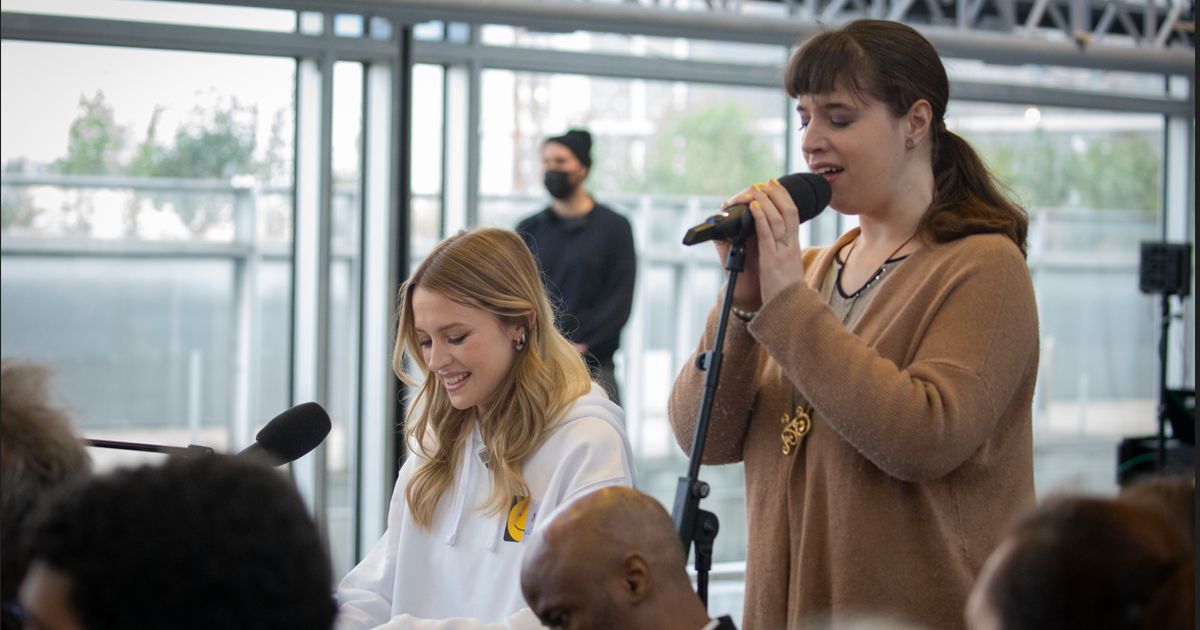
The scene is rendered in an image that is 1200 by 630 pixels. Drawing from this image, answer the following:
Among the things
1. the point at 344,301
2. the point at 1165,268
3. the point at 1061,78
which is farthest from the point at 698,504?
the point at 1061,78

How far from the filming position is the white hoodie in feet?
6.35

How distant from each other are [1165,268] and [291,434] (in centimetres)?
524

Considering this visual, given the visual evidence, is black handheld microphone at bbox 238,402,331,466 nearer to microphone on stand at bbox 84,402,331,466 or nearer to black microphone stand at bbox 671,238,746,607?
microphone on stand at bbox 84,402,331,466

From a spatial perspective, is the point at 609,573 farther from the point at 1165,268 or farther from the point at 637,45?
the point at 1165,268

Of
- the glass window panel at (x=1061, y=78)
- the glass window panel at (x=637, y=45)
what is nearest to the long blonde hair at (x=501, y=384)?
the glass window panel at (x=637, y=45)

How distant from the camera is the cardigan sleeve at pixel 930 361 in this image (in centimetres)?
161

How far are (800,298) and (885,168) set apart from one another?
9.7 inches

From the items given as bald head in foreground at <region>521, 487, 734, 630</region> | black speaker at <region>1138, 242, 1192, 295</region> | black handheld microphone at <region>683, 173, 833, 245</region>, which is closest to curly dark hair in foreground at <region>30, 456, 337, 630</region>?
bald head in foreground at <region>521, 487, 734, 630</region>

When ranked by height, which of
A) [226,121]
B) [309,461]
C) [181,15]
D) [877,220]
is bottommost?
[309,461]

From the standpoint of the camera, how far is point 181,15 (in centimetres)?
479

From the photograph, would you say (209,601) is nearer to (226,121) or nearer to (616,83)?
(226,121)

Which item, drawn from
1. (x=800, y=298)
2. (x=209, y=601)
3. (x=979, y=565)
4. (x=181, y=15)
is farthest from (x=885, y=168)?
(x=181, y=15)

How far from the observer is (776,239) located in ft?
5.59

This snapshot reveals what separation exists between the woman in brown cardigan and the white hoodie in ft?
0.61
